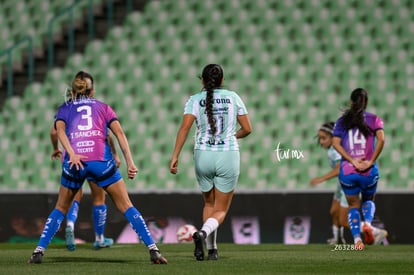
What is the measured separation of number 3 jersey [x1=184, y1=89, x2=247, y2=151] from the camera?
9.22m

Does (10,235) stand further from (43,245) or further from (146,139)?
(43,245)

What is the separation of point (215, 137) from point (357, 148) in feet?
9.37

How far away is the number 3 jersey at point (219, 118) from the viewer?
30.2ft

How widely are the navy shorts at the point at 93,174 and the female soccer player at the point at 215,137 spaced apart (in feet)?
1.86

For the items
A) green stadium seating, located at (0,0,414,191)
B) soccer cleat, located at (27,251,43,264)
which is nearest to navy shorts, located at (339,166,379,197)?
soccer cleat, located at (27,251,43,264)

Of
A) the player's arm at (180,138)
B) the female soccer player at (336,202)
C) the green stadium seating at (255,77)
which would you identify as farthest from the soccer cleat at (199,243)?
the green stadium seating at (255,77)

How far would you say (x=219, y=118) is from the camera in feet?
30.4

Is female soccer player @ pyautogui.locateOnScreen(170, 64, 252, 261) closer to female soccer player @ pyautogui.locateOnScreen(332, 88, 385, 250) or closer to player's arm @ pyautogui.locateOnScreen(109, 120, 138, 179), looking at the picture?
player's arm @ pyautogui.locateOnScreen(109, 120, 138, 179)

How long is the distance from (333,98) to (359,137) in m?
6.14

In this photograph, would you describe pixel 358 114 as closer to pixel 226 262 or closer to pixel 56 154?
pixel 226 262

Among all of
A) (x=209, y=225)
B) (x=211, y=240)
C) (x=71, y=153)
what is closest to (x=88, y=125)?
(x=71, y=153)

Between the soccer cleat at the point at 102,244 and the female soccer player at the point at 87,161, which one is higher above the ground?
the female soccer player at the point at 87,161

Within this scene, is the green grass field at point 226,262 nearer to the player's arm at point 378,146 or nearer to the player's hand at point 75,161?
the player's hand at point 75,161

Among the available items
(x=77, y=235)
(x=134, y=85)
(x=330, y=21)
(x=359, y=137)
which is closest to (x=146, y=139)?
(x=134, y=85)
